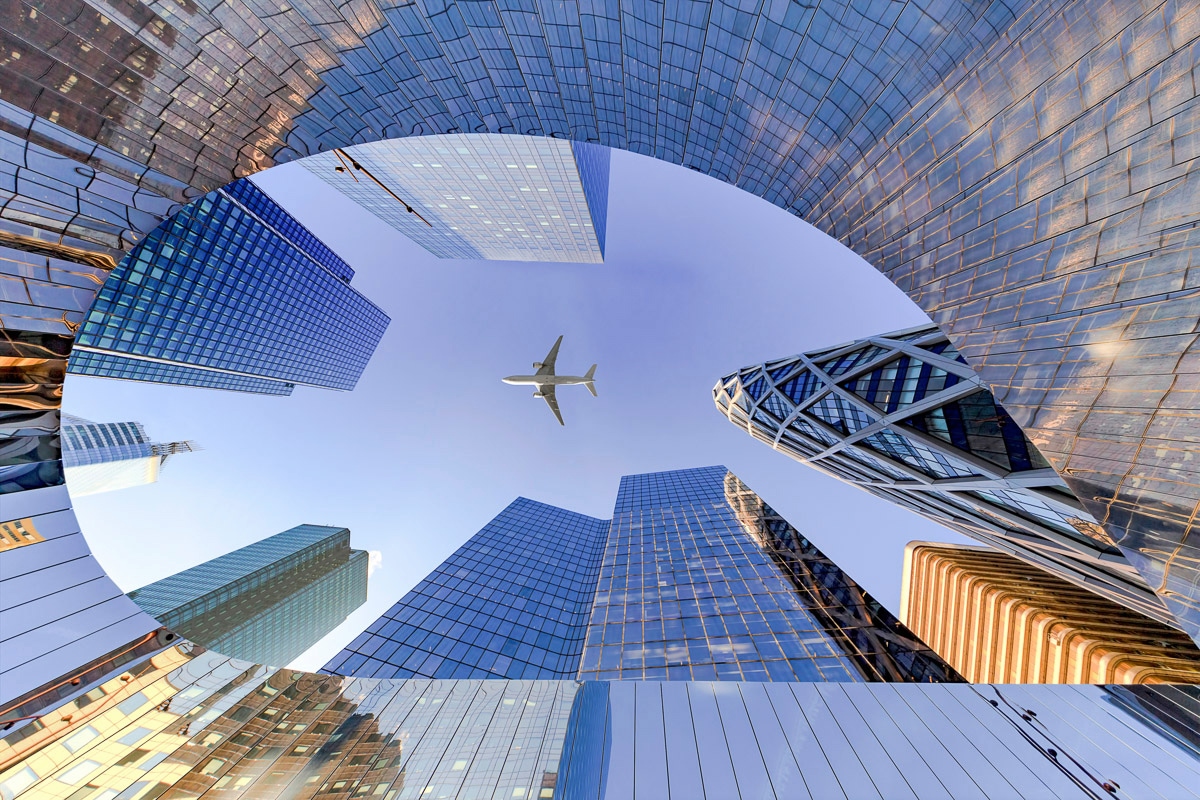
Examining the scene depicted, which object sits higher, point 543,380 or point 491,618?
point 543,380

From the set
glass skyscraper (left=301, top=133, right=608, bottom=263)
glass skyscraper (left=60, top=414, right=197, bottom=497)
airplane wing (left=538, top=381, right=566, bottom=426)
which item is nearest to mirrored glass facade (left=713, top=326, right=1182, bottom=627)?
airplane wing (left=538, top=381, right=566, bottom=426)

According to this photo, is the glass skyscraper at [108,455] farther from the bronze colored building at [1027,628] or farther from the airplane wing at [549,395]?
the bronze colored building at [1027,628]

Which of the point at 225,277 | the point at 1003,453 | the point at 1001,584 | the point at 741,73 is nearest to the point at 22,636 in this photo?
the point at 741,73

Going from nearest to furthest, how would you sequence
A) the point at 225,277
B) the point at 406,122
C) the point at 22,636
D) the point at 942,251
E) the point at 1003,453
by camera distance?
the point at 22,636
the point at 942,251
the point at 406,122
the point at 1003,453
the point at 225,277

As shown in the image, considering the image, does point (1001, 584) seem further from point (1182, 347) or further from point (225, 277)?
point (225, 277)

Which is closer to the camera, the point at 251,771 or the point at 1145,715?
the point at 251,771

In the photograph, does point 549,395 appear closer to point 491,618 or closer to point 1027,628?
point 491,618

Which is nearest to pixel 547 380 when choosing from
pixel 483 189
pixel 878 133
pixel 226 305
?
pixel 878 133
